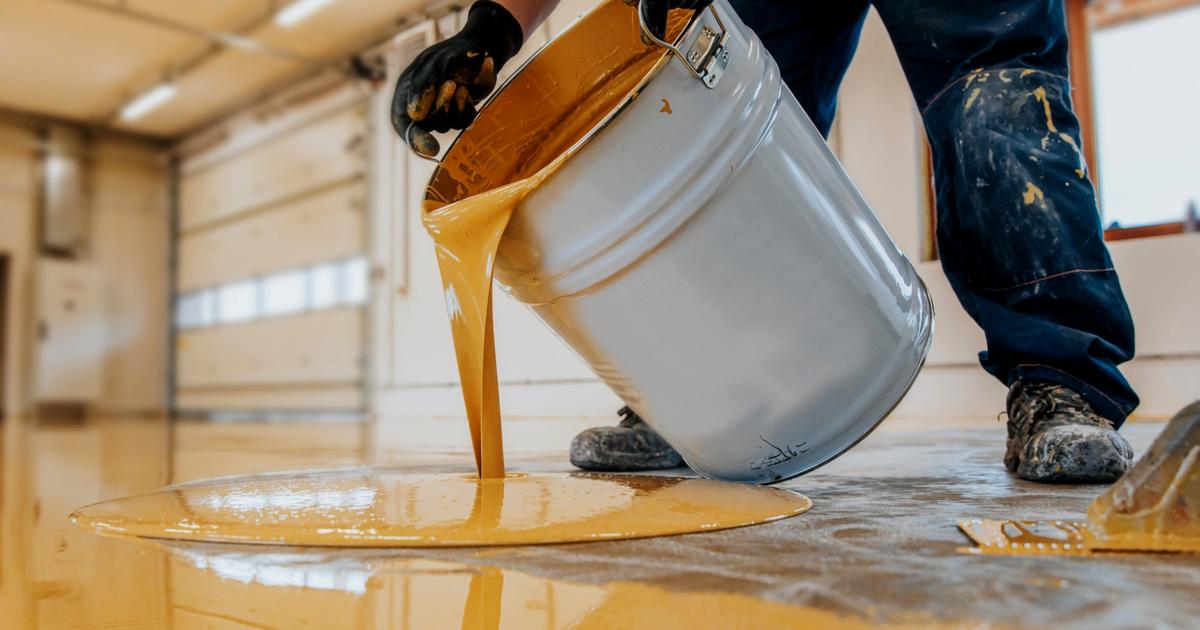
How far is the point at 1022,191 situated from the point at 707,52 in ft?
2.12

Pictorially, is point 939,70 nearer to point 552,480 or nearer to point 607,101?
point 607,101

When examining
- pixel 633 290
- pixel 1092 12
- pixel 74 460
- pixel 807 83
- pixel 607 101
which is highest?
pixel 1092 12

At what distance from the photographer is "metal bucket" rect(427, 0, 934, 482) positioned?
0.94 metres

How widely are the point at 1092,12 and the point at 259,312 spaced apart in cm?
704

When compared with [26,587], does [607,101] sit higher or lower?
higher

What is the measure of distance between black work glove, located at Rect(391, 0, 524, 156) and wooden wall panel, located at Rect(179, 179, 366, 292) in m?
5.60

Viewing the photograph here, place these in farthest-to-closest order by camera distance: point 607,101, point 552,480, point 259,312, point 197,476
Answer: point 259,312 → point 197,476 → point 607,101 → point 552,480

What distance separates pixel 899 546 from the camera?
722 mm

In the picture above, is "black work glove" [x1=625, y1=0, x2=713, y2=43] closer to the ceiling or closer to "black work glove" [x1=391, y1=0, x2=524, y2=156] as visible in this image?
"black work glove" [x1=391, y1=0, x2=524, y2=156]

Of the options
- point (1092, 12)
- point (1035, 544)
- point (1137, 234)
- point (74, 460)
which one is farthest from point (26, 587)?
point (1092, 12)

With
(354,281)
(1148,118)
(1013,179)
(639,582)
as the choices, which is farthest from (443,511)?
(354,281)

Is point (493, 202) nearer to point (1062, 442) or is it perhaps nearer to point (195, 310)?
point (1062, 442)

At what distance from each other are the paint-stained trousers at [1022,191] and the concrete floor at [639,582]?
43cm

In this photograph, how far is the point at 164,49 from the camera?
681 centimetres
